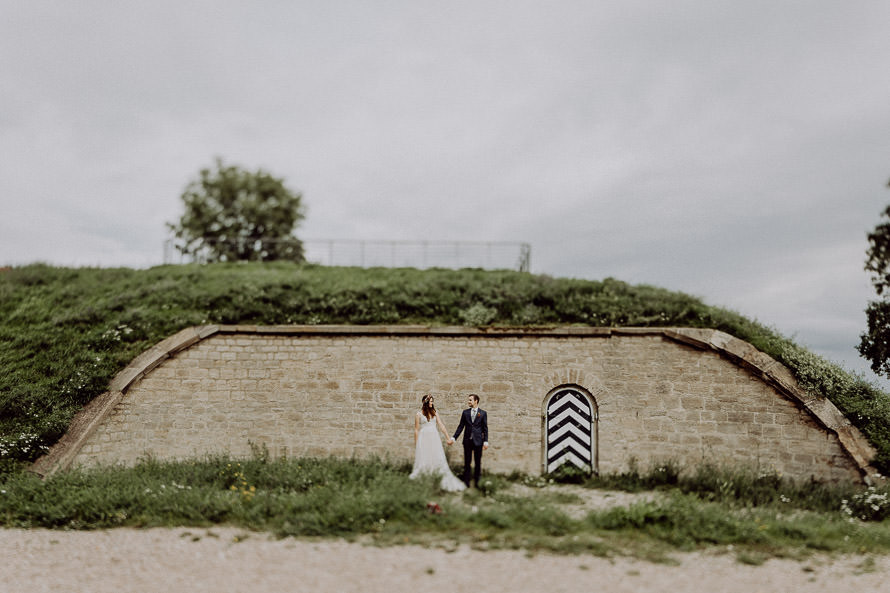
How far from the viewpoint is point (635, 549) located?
24.3ft

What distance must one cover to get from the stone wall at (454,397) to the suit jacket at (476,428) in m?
1.70

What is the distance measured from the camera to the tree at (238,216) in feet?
108

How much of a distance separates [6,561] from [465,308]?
31.9 feet

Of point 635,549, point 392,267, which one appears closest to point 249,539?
point 635,549

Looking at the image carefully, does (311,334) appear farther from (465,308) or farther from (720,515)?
(720,515)

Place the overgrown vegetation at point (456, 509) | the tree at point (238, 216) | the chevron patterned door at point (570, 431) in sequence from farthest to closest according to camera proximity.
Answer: the tree at point (238, 216)
the chevron patterned door at point (570, 431)
the overgrown vegetation at point (456, 509)

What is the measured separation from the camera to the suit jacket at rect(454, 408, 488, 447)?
11.0 meters

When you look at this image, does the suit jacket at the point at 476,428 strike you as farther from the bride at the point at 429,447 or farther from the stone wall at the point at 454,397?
the stone wall at the point at 454,397

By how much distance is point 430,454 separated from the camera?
1081 centimetres

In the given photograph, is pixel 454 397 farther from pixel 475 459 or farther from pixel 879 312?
pixel 879 312

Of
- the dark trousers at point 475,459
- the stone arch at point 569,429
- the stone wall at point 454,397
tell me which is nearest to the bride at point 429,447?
the dark trousers at point 475,459

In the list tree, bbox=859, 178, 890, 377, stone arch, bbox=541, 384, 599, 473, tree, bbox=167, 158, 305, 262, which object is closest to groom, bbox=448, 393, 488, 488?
stone arch, bbox=541, 384, 599, 473

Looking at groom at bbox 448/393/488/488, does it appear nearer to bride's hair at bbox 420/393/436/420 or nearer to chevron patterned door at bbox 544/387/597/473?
bride's hair at bbox 420/393/436/420

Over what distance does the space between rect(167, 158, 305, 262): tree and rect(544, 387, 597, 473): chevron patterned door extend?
2220 centimetres
